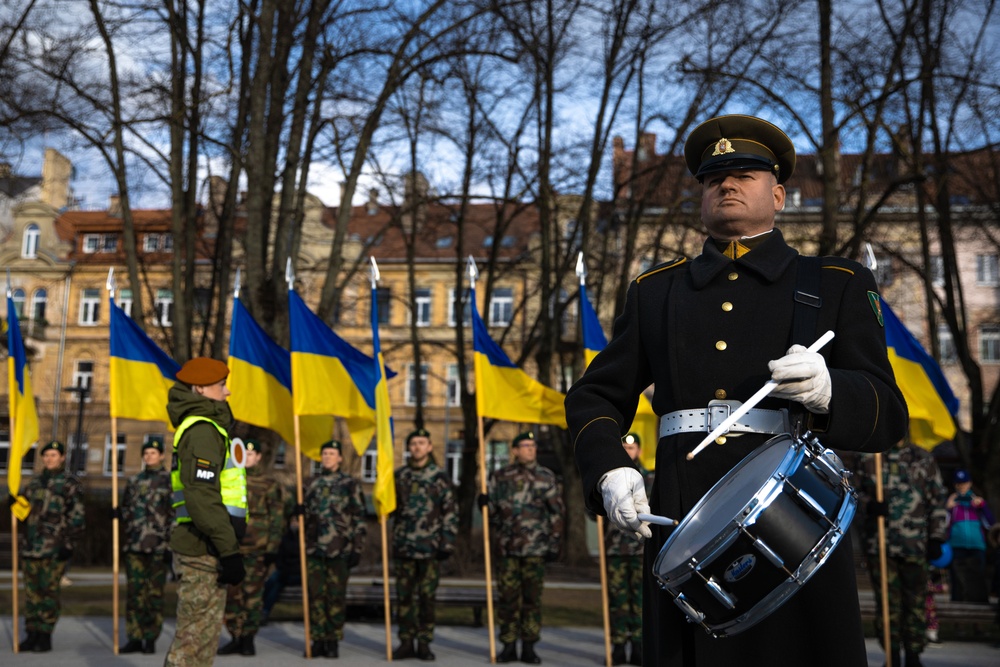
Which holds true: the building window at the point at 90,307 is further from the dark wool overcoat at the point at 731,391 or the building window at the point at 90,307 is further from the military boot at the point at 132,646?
the dark wool overcoat at the point at 731,391

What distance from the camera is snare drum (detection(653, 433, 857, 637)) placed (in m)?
2.62

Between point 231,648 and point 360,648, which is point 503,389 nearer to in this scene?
point 360,648

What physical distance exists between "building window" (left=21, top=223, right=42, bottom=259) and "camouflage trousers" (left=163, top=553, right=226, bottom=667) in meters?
51.1

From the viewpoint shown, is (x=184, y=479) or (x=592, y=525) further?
(x=592, y=525)

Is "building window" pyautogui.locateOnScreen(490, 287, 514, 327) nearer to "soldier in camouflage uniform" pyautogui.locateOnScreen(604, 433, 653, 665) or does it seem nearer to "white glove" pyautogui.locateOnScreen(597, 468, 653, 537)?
"soldier in camouflage uniform" pyautogui.locateOnScreen(604, 433, 653, 665)

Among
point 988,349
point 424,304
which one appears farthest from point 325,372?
point 988,349

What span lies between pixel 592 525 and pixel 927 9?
72.1 feet

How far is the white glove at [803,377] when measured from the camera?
265 centimetres

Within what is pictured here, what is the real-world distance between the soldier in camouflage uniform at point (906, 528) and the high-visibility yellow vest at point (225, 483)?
6124mm

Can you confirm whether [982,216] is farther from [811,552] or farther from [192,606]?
[811,552]

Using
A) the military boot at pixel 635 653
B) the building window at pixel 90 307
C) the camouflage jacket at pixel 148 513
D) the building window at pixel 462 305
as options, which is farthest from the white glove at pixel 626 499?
the building window at pixel 90 307

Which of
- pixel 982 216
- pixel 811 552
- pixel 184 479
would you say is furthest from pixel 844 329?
pixel 982 216

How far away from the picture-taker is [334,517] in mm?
12219

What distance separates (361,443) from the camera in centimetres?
1332
